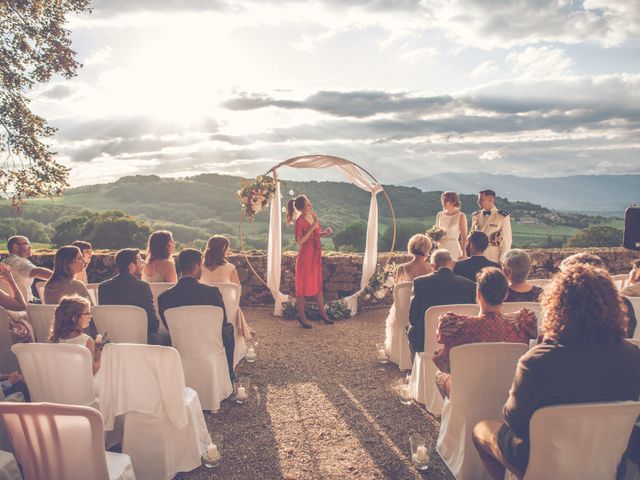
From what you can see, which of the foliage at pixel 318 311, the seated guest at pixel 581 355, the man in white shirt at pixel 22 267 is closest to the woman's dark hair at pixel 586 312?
the seated guest at pixel 581 355

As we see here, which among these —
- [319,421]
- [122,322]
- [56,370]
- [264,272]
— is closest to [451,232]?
[264,272]

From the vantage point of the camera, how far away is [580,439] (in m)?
2.14

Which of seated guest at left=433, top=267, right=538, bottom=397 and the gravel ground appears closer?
seated guest at left=433, top=267, right=538, bottom=397

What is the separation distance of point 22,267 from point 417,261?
4492 mm

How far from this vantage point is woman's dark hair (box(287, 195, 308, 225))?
704 cm

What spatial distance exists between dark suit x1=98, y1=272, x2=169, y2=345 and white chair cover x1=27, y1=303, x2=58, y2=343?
16.6 inches

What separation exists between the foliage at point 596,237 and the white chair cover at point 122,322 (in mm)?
11613

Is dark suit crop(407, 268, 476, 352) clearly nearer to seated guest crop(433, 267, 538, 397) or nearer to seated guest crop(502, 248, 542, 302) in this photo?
seated guest crop(502, 248, 542, 302)

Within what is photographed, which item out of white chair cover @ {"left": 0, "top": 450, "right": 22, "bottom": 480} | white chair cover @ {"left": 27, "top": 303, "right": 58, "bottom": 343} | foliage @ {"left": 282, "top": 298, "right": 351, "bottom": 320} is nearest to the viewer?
white chair cover @ {"left": 0, "top": 450, "right": 22, "bottom": 480}

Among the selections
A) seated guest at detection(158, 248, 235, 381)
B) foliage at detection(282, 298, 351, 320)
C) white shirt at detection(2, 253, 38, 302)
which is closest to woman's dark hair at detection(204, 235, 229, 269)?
seated guest at detection(158, 248, 235, 381)

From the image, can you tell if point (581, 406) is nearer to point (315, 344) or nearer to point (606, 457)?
point (606, 457)

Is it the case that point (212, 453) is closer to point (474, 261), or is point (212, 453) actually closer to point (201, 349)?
point (201, 349)

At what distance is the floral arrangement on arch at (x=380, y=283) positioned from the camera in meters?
7.61

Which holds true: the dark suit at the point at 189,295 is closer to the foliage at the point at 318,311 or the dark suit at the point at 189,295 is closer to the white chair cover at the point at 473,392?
the white chair cover at the point at 473,392
